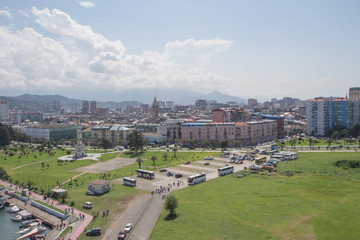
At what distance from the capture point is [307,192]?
131ft

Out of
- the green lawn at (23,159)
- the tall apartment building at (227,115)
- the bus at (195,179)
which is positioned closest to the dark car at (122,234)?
the bus at (195,179)

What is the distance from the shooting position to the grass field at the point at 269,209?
28.5 m

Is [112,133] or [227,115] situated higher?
[227,115]

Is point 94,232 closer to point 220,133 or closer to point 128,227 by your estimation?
point 128,227

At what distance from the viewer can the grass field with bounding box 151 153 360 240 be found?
28.5 m

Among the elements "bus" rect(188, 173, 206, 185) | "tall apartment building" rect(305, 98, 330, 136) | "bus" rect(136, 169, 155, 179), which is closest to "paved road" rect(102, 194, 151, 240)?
"bus" rect(188, 173, 206, 185)

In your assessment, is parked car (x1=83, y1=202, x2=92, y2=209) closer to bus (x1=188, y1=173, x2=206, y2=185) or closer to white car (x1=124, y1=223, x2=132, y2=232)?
white car (x1=124, y1=223, x2=132, y2=232)

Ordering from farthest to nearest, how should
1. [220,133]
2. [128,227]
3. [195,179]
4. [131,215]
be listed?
[220,133] → [195,179] → [131,215] → [128,227]

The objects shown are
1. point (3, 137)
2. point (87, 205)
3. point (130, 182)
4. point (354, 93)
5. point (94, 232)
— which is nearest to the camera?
point (94, 232)

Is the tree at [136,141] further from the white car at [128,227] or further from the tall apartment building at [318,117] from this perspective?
the tall apartment building at [318,117]

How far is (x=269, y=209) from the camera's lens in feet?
112

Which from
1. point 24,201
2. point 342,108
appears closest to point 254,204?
point 24,201

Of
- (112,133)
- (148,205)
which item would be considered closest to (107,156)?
(112,133)

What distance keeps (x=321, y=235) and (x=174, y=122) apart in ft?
289
